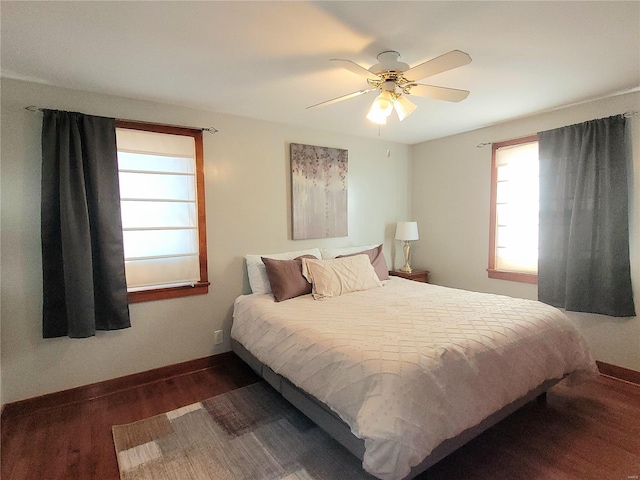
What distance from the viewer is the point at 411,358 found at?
161 centimetres

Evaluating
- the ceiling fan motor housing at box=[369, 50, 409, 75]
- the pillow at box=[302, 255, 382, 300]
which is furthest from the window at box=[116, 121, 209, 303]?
the ceiling fan motor housing at box=[369, 50, 409, 75]

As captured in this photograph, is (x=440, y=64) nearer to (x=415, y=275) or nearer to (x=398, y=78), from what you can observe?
(x=398, y=78)

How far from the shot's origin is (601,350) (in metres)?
2.87

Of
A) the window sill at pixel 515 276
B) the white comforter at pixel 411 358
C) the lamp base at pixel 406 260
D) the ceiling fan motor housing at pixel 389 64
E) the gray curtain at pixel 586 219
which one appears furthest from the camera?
the lamp base at pixel 406 260

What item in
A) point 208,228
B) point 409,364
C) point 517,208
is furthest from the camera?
point 517,208

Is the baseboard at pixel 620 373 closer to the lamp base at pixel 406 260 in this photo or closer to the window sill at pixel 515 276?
the window sill at pixel 515 276

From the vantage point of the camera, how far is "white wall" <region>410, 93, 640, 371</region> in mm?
2709

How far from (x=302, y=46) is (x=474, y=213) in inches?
113

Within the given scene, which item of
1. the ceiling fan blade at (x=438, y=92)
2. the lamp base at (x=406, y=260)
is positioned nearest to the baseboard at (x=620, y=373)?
the lamp base at (x=406, y=260)

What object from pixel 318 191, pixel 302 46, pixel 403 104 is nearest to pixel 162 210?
pixel 318 191

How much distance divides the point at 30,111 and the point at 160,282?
1.53 metres

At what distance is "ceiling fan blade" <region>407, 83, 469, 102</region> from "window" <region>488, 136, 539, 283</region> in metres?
1.72

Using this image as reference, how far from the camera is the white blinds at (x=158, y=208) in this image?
269 centimetres

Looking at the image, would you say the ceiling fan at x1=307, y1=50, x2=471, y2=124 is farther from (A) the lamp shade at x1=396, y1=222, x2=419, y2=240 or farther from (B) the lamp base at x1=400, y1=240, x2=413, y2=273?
(B) the lamp base at x1=400, y1=240, x2=413, y2=273
